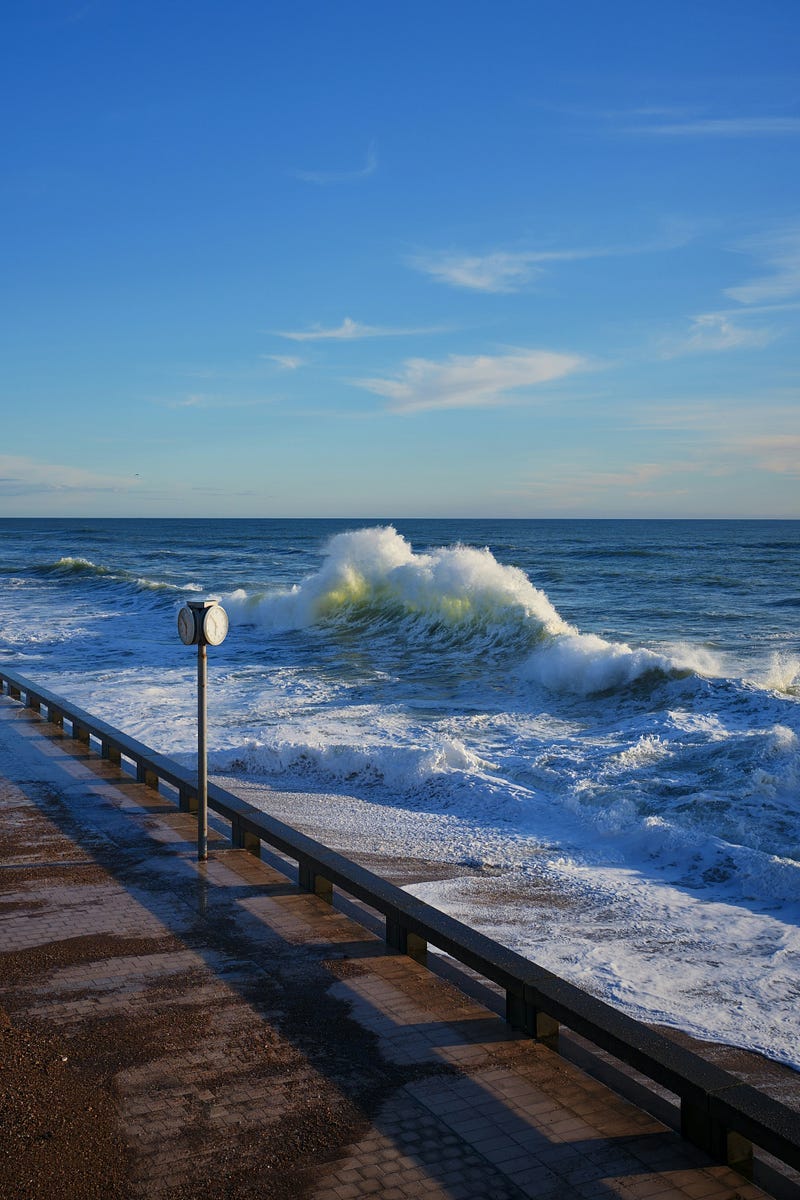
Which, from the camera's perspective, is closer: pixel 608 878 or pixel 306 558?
pixel 608 878

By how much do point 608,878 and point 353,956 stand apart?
3.40m

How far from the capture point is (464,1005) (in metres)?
4.92

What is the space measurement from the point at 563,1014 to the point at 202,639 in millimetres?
3644

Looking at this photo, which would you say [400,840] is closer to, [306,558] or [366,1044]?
[366,1044]

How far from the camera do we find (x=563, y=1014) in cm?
436

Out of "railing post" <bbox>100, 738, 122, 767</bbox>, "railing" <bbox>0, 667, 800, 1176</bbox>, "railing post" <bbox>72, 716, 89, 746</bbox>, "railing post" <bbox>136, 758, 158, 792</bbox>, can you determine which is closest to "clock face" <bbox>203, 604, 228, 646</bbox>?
"railing" <bbox>0, 667, 800, 1176</bbox>

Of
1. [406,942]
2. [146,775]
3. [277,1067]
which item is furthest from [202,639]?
[277,1067]

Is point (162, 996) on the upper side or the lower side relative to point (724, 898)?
upper

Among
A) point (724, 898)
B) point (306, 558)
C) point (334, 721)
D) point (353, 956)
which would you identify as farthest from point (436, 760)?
point (306, 558)

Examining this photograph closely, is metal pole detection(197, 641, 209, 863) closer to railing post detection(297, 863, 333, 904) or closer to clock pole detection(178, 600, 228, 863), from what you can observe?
clock pole detection(178, 600, 228, 863)

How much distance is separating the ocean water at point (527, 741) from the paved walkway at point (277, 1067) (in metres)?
1.67

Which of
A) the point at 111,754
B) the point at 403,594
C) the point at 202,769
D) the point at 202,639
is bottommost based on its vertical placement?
the point at 111,754

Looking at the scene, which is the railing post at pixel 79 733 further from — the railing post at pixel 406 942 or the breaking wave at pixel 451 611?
the breaking wave at pixel 451 611

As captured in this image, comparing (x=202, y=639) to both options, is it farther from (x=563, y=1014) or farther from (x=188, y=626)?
(x=563, y=1014)
